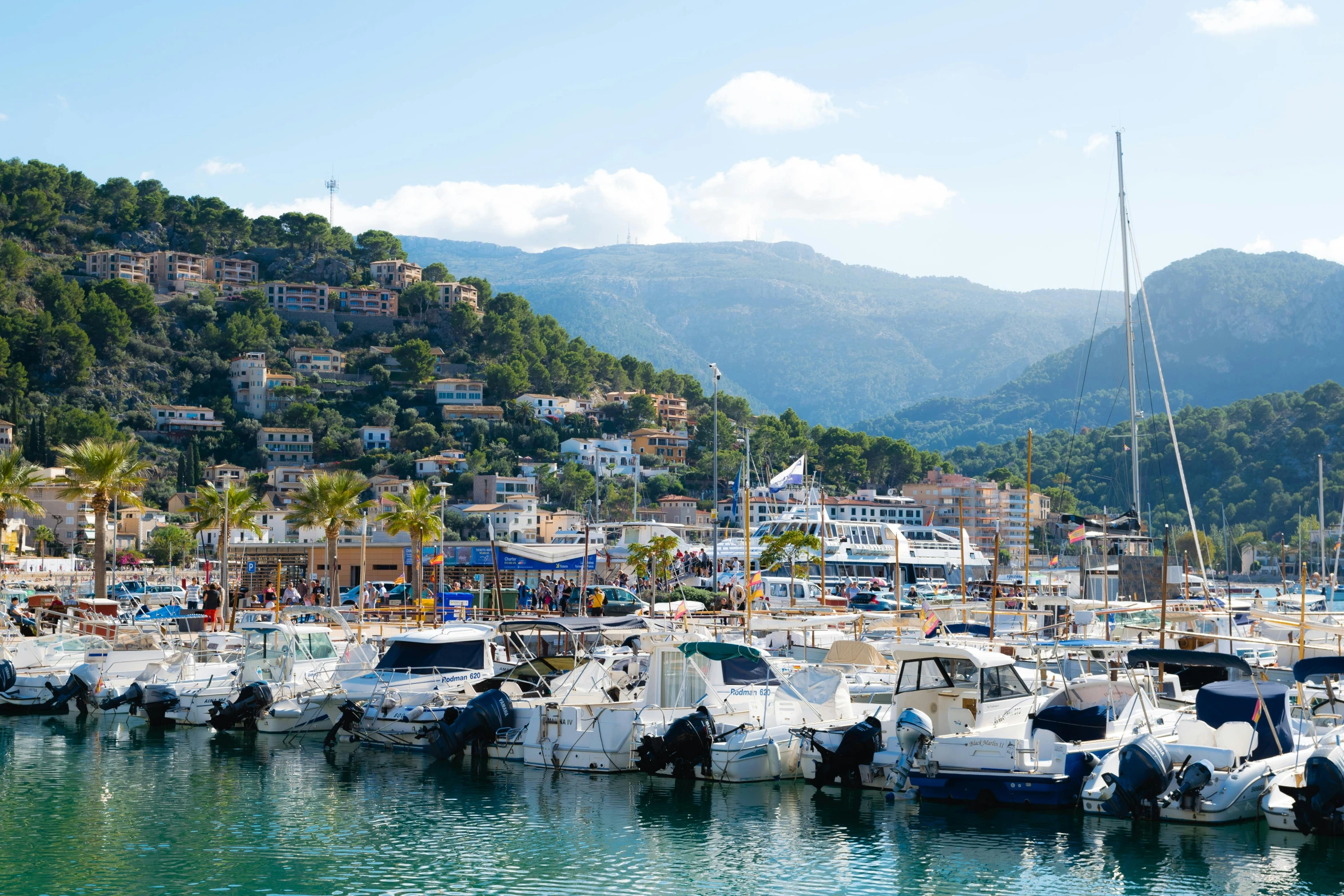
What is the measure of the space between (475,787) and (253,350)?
153 metres

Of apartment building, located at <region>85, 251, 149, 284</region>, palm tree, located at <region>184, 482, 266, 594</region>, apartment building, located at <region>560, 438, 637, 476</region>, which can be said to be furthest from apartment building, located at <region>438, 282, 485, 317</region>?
palm tree, located at <region>184, 482, 266, 594</region>

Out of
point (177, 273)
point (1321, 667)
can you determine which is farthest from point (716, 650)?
point (177, 273)

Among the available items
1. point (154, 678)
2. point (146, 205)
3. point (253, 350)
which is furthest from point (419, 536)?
point (146, 205)

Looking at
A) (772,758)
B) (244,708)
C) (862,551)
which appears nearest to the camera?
(772,758)

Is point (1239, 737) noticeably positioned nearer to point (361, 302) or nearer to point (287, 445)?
point (287, 445)

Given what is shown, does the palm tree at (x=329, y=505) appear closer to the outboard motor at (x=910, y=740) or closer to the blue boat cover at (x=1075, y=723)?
the outboard motor at (x=910, y=740)

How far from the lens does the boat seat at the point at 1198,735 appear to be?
1973 centimetres

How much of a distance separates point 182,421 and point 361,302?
42978 millimetres

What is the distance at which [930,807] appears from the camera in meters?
20.1

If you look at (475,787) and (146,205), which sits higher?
(146,205)

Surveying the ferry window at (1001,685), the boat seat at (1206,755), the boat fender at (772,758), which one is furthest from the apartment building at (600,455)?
the boat seat at (1206,755)

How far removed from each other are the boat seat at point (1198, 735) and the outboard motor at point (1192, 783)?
4.02ft

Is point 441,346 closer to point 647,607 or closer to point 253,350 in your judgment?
point 253,350

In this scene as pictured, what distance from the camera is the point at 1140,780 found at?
18.3 meters
